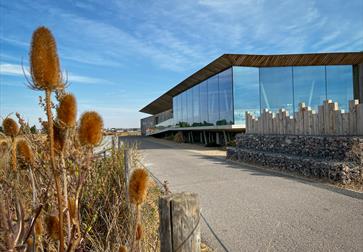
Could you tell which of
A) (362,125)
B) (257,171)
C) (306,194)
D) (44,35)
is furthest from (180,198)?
(257,171)

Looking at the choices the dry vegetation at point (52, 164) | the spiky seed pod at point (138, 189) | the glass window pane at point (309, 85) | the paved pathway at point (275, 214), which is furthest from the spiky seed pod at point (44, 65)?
the glass window pane at point (309, 85)

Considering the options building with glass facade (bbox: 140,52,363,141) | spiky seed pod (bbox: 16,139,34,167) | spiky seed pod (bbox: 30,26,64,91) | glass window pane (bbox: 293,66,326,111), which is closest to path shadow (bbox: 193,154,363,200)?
spiky seed pod (bbox: 16,139,34,167)

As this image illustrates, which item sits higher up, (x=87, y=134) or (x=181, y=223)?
(x=87, y=134)

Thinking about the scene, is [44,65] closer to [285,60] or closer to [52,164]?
[52,164]

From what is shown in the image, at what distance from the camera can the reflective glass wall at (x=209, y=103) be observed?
20.0 meters

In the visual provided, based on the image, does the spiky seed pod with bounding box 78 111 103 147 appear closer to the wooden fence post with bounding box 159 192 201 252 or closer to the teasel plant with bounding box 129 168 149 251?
the teasel plant with bounding box 129 168 149 251

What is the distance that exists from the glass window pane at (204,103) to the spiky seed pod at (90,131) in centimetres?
2258

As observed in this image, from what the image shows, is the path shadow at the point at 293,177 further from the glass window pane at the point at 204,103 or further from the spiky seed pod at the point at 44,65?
the glass window pane at the point at 204,103

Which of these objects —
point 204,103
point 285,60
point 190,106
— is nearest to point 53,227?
point 285,60

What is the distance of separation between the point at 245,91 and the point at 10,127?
1871cm

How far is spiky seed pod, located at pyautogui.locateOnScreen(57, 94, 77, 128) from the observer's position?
132 cm

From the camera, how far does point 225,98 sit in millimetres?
20391

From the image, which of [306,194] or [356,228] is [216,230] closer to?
[356,228]

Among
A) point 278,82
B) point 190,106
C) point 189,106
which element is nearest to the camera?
point 278,82
